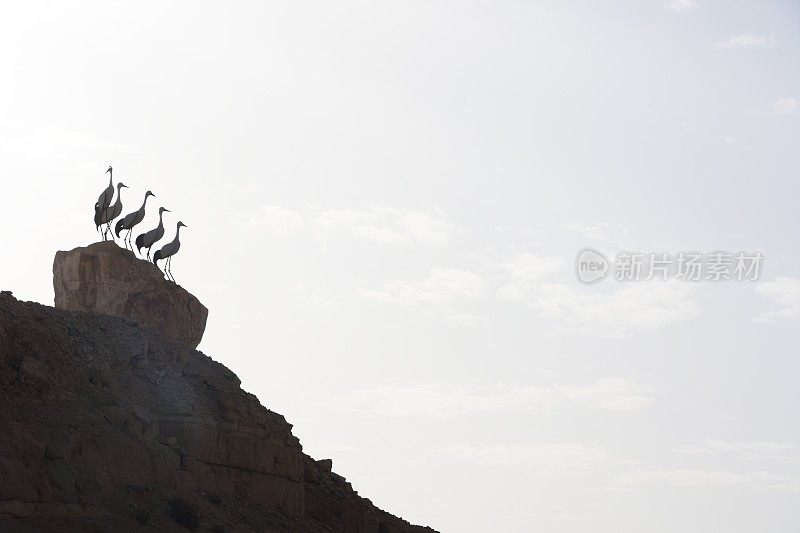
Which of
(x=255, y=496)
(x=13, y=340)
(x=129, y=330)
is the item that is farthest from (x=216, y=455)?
(x=13, y=340)

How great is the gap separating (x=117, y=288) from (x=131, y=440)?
6784 millimetres

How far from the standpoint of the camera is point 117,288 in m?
36.7

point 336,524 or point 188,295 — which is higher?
point 188,295

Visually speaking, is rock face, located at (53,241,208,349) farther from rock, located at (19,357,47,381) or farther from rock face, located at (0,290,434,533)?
rock, located at (19,357,47,381)

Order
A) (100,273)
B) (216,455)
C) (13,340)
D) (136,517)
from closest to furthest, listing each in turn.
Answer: (136,517) < (13,340) < (216,455) < (100,273)

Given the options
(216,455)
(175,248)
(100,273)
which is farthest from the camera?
(175,248)

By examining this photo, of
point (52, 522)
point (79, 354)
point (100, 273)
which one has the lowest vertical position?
point (52, 522)

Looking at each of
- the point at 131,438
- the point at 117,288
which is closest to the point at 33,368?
the point at 131,438

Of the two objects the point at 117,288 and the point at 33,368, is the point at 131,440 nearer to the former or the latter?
the point at 33,368

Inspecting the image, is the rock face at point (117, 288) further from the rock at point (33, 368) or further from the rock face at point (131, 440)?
the rock at point (33, 368)

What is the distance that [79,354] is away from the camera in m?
32.6

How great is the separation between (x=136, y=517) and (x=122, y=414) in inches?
140

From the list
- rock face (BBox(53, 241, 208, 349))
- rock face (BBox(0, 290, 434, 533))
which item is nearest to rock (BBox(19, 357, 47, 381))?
rock face (BBox(0, 290, 434, 533))

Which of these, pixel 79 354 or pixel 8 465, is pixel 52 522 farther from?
pixel 79 354
